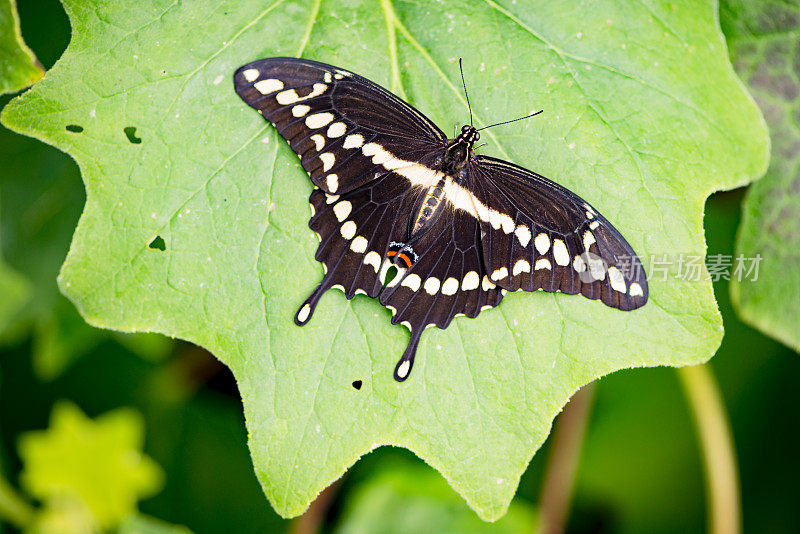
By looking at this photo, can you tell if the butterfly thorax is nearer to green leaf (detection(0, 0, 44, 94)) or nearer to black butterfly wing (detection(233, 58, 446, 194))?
black butterfly wing (detection(233, 58, 446, 194))

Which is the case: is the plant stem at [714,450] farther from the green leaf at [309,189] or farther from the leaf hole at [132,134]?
the leaf hole at [132,134]

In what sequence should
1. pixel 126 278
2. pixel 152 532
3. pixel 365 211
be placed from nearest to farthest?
1. pixel 126 278
2. pixel 365 211
3. pixel 152 532

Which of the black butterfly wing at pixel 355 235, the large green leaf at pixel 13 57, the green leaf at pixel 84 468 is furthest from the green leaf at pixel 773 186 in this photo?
the green leaf at pixel 84 468

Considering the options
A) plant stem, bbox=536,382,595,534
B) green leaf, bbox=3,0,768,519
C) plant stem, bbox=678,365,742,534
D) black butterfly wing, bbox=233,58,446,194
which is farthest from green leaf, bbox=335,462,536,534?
black butterfly wing, bbox=233,58,446,194

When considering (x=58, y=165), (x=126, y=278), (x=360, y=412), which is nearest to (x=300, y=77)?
(x=126, y=278)

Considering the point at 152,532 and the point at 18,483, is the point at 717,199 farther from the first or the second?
the point at 18,483

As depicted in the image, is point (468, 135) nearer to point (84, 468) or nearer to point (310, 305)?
point (310, 305)

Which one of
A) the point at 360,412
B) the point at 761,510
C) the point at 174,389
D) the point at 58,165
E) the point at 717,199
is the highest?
the point at 58,165
